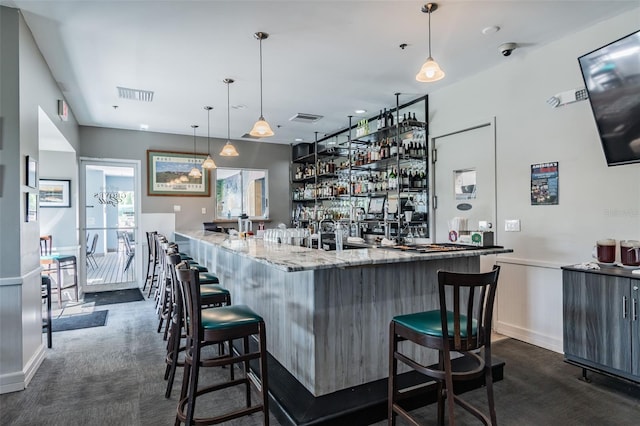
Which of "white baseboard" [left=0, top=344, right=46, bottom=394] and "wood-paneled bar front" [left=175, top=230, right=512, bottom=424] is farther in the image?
"white baseboard" [left=0, top=344, right=46, bottom=394]

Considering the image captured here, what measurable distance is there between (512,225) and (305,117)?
3.39m

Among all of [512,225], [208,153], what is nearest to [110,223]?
[208,153]

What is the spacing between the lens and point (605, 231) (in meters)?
3.03

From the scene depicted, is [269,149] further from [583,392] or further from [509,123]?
[583,392]

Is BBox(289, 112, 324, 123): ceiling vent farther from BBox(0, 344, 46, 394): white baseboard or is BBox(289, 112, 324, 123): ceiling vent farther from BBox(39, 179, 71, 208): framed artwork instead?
BBox(0, 344, 46, 394): white baseboard

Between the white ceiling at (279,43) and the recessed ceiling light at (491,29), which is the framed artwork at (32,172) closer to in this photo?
→ the white ceiling at (279,43)

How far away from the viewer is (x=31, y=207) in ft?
10.0

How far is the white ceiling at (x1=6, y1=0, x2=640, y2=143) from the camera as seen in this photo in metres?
2.78

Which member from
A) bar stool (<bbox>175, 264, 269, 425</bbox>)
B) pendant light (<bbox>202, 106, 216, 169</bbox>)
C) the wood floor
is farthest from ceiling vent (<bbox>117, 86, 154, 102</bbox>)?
bar stool (<bbox>175, 264, 269, 425</bbox>)

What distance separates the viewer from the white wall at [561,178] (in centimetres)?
301

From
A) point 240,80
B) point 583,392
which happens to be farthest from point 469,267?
point 240,80

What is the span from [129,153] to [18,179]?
154 inches

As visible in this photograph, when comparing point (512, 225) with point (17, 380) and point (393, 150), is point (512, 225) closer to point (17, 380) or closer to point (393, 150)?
point (393, 150)

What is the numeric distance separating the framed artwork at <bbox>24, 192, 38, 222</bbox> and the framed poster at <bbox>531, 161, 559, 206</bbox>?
14.7ft
